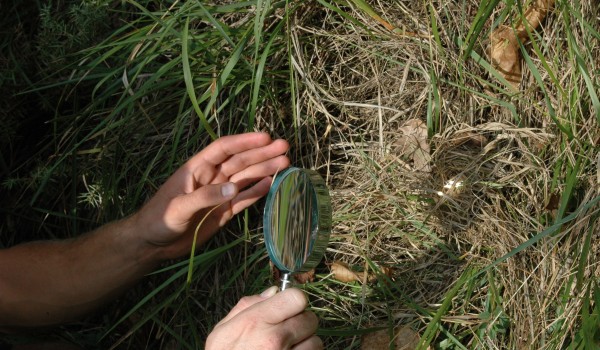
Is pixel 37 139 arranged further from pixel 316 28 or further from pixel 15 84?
pixel 316 28

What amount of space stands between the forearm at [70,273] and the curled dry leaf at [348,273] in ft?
1.94

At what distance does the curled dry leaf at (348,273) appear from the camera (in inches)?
106

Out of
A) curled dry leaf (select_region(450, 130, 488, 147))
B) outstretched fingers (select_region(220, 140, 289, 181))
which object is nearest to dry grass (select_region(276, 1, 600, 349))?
curled dry leaf (select_region(450, 130, 488, 147))

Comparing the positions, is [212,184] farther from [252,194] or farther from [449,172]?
[449,172]

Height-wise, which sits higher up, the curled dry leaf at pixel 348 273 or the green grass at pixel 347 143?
the green grass at pixel 347 143

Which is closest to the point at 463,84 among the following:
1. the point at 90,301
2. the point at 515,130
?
the point at 515,130

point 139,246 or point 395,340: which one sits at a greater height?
point 139,246

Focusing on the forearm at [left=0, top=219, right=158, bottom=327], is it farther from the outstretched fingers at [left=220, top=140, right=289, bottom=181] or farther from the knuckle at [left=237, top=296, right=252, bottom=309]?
the knuckle at [left=237, top=296, right=252, bottom=309]

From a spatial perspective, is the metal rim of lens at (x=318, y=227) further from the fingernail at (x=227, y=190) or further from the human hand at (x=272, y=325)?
the fingernail at (x=227, y=190)

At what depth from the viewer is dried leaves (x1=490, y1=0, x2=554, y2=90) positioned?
2693mm

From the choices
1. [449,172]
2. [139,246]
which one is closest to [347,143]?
[449,172]

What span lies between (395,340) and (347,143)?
697 millimetres

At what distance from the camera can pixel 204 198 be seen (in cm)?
248

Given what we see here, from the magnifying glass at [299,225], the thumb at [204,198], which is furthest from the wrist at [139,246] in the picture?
the magnifying glass at [299,225]
